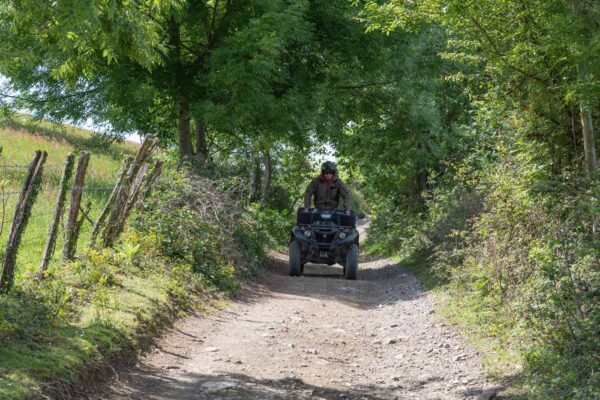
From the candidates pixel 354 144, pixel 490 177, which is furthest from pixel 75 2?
pixel 354 144

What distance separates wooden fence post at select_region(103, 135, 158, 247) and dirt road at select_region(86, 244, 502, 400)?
1.97 meters

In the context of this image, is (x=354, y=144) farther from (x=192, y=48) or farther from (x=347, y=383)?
(x=347, y=383)

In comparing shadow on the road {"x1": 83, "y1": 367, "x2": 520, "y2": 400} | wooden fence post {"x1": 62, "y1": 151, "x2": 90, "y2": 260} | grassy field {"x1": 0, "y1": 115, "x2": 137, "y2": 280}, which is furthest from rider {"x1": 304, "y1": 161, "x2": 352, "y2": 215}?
shadow on the road {"x1": 83, "y1": 367, "x2": 520, "y2": 400}

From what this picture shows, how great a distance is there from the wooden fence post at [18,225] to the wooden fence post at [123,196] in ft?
11.5

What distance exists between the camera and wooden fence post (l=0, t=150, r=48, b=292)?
7883 mm

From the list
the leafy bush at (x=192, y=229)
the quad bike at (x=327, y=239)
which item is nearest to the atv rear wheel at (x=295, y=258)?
the quad bike at (x=327, y=239)

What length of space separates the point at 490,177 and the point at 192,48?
33.3ft

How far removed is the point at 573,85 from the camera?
873cm

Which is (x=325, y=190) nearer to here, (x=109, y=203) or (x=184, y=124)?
(x=184, y=124)

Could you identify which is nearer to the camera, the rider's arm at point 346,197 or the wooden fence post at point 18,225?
the wooden fence post at point 18,225

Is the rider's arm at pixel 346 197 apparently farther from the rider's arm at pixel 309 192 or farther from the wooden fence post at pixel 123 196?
the wooden fence post at pixel 123 196

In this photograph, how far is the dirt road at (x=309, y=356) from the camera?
7.35m

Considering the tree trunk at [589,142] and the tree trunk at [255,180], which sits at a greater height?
the tree trunk at [589,142]

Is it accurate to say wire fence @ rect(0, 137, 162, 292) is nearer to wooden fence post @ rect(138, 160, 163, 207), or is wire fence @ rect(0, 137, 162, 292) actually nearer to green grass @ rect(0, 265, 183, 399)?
wooden fence post @ rect(138, 160, 163, 207)
